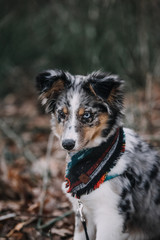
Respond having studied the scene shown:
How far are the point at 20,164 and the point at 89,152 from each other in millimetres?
3570

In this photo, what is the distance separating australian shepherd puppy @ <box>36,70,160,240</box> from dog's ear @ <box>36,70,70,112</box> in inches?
0.5

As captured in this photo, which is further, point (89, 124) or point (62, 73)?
point (62, 73)

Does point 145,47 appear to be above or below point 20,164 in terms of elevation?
above

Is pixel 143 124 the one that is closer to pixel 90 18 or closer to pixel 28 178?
pixel 28 178

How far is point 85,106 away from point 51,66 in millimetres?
8771

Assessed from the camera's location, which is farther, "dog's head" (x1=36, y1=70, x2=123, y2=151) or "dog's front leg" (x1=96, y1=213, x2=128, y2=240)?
"dog's head" (x1=36, y1=70, x2=123, y2=151)

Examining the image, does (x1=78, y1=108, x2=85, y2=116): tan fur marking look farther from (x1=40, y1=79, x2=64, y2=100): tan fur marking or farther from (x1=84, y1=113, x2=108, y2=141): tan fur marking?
(x1=40, y1=79, x2=64, y2=100): tan fur marking

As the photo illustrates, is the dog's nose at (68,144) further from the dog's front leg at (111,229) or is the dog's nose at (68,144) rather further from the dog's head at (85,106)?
the dog's front leg at (111,229)

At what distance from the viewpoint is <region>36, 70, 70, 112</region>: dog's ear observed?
3301 mm

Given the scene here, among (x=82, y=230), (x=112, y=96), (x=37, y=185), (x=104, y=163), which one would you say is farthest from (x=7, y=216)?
(x=112, y=96)

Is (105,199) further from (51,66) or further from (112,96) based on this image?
(51,66)

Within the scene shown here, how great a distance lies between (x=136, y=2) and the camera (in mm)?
7184

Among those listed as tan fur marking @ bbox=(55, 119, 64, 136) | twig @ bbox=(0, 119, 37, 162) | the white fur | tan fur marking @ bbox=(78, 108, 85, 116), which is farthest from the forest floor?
the white fur

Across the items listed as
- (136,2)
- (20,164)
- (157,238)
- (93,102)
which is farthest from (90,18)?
(157,238)
